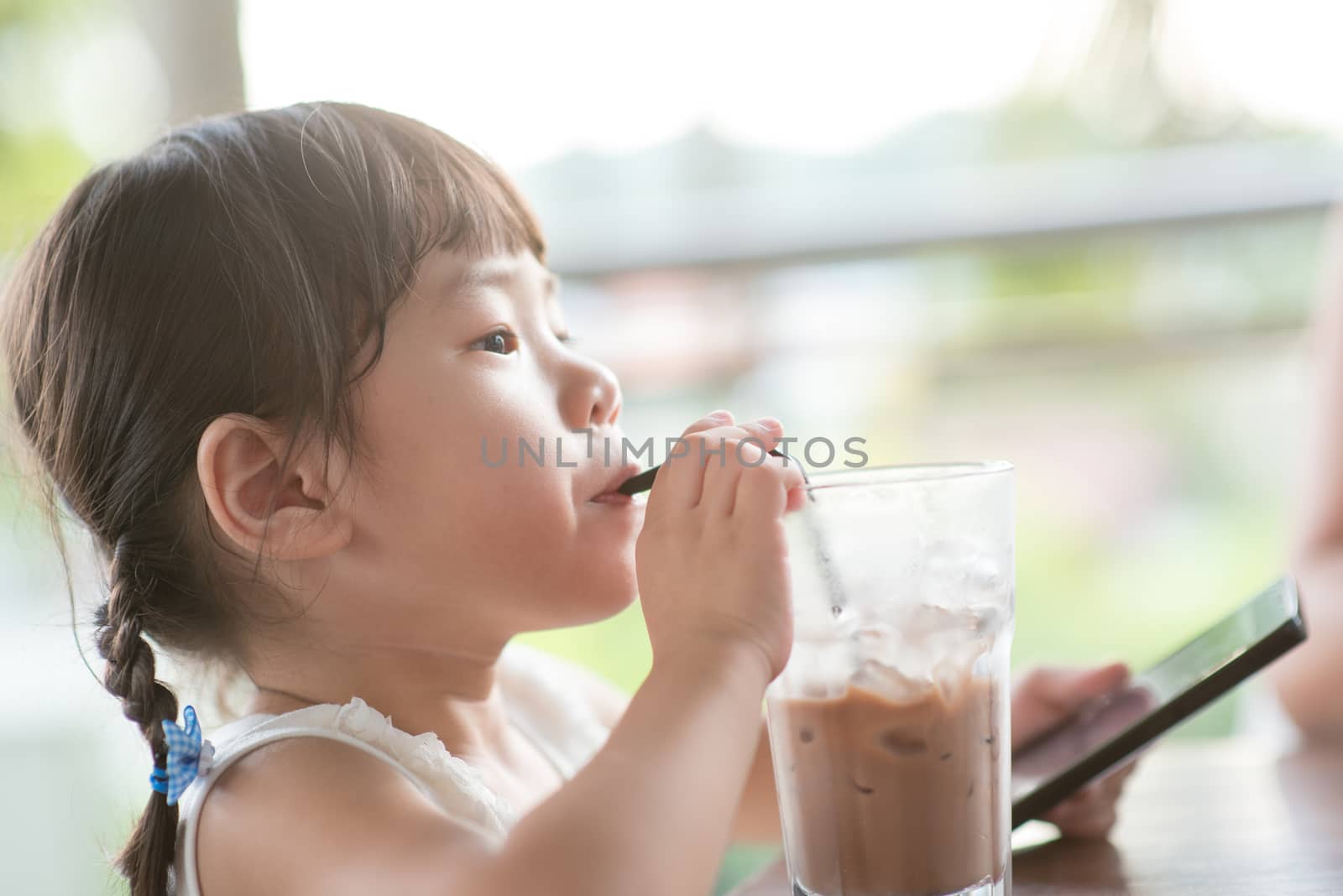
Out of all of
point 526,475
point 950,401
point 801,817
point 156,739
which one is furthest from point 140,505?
point 950,401

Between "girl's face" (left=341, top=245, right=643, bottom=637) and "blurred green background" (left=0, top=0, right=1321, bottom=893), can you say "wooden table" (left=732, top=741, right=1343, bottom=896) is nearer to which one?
"girl's face" (left=341, top=245, right=643, bottom=637)

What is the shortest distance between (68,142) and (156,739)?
5.07 feet

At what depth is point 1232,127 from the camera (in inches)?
81.6

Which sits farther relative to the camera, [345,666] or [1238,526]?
[1238,526]

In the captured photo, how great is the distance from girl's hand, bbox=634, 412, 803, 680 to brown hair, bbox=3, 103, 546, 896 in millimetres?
240

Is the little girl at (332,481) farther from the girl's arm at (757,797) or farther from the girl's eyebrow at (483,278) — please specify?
the girl's arm at (757,797)

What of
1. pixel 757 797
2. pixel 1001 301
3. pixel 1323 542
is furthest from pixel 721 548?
pixel 1001 301

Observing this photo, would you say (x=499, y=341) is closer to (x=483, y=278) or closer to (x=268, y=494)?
(x=483, y=278)

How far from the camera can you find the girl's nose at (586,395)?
35.7 inches

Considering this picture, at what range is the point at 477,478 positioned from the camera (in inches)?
33.7

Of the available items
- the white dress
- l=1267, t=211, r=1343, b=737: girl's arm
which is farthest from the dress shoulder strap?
l=1267, t=211, r=1343, b=737: girl's arm

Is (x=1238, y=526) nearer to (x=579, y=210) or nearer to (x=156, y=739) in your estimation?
(x=579, y=210)

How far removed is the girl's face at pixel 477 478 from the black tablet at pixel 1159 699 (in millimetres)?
340

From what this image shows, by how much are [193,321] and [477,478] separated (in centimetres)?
23
